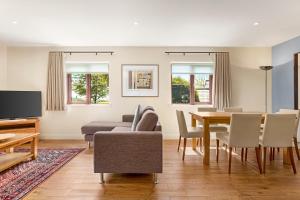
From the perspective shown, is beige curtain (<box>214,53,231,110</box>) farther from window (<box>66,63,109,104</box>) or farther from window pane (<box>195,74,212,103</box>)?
window (<box>66,63,109,104</box>)

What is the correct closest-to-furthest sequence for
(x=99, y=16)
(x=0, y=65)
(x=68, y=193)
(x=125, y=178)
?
(x=68, y=193)
(x=125, y=178)
(x=99, y=16)
(x=0, y=65)

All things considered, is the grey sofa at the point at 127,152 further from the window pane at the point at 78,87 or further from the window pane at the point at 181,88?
the window pane at the point at 78,87

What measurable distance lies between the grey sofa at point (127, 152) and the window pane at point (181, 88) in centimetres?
359

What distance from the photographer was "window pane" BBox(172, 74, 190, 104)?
673 cm

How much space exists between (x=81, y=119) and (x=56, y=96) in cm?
85

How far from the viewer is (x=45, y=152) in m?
4.91

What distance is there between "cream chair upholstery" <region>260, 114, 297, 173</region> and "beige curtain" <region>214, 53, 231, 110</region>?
9.01 ft

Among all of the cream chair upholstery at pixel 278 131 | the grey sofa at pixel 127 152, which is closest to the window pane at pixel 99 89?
the grey sofa at pixel 127 152

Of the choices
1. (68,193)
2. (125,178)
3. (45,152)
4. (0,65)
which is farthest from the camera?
(0,65)

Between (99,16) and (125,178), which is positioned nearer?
(125,178)

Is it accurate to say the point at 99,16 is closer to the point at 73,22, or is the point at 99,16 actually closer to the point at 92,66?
the point at 73,22

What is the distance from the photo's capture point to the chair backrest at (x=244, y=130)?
11.9 ft

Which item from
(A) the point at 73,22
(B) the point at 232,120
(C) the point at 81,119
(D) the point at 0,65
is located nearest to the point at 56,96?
(C) the point at 81,119

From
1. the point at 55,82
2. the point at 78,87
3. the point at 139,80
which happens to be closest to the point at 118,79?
the point at 139,80
